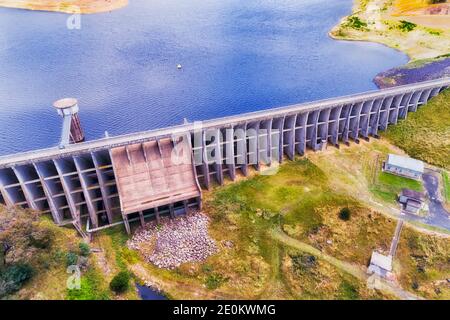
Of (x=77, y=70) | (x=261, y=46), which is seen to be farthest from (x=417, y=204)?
(x=77, y=70)

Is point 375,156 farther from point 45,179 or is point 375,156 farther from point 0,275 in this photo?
point 0,275

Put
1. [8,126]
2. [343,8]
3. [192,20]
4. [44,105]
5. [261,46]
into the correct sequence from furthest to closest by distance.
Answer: [343,8], [192,20], [261,46], [44,105], [8,126]

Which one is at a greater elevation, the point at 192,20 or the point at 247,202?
the point at 192,20

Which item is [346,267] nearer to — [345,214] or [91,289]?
[345,214]

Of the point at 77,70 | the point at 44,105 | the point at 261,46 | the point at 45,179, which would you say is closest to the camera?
the point at 45,179

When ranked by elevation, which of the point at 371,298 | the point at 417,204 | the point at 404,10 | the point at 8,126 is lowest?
the point at 371,298

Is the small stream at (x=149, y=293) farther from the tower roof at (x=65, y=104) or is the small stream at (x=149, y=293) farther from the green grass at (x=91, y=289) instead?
the tower roof at (x=65, y=104)
